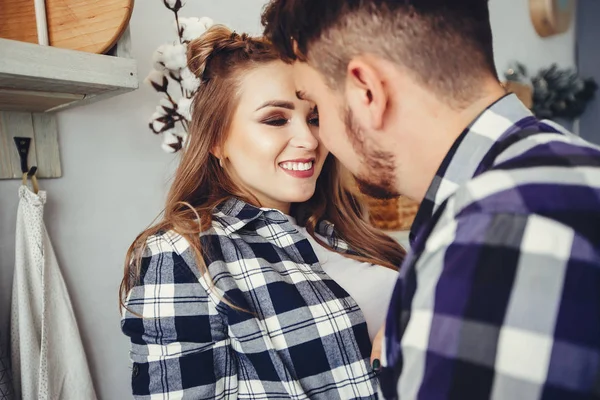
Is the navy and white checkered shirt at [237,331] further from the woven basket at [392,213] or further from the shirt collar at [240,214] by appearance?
the woven basket at [392,213]

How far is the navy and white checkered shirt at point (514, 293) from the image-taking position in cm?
36

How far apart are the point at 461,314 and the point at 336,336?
1.72 feet

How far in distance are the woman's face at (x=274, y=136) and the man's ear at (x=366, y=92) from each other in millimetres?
447

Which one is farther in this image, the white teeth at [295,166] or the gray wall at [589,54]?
the gray wall at [589,54]

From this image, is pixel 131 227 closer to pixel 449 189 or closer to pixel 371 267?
pixel 371 267

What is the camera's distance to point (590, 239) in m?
0.37

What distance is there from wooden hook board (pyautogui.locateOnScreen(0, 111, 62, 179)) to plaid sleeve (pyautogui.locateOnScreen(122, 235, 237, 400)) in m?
0.43

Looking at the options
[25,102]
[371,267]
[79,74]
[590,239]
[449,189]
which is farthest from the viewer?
[371,267]

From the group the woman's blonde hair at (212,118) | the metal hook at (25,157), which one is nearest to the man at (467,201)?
the woman's blonde hair at (212,118)

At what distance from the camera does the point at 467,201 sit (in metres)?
0.41

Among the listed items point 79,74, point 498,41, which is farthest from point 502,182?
point 498,41

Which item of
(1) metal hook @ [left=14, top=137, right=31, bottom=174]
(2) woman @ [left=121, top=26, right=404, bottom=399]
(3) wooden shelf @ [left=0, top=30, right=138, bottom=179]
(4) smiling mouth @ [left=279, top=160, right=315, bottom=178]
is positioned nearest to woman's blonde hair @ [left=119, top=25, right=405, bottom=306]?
(2) woman @ [left=121, top=26, right=404, bottom=399]

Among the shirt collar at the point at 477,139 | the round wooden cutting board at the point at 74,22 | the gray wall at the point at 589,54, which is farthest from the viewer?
the gray wall at the point at 589,54

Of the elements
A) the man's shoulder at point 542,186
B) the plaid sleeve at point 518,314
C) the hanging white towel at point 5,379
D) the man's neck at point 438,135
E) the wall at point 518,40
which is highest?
the wall at point 518,40
